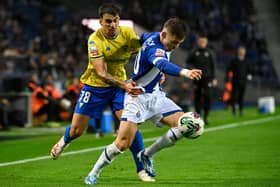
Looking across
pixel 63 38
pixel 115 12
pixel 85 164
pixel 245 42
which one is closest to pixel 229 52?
pixel 245 42

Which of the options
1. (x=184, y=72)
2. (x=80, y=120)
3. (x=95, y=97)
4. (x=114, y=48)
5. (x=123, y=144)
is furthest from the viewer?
(x=80, y=120)

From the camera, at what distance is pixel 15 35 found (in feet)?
115

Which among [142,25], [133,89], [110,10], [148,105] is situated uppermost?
[110,10]

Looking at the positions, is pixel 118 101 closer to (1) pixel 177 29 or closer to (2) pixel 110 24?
(2) pixel 110 24

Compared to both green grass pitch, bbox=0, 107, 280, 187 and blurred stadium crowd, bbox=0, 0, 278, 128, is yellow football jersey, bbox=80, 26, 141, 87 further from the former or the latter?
blurred stadium crowd, bbox=0, 0, 278, 128

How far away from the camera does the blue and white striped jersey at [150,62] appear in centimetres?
1022

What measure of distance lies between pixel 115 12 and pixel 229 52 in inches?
1033

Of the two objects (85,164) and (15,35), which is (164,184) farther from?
(15,35)

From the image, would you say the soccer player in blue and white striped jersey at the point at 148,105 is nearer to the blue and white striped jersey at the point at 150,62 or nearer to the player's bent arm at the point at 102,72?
the blue and white striped jersey at the point at 150,62

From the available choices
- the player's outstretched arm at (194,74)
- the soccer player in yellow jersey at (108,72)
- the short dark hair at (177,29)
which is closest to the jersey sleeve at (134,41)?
the soccer player in yellow jersey at (108,72)

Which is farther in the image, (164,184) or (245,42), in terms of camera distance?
(245,42)

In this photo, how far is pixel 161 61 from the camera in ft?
32.9

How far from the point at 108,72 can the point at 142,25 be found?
1059 inches

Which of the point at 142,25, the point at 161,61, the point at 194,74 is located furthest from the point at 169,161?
the point at 142,25
